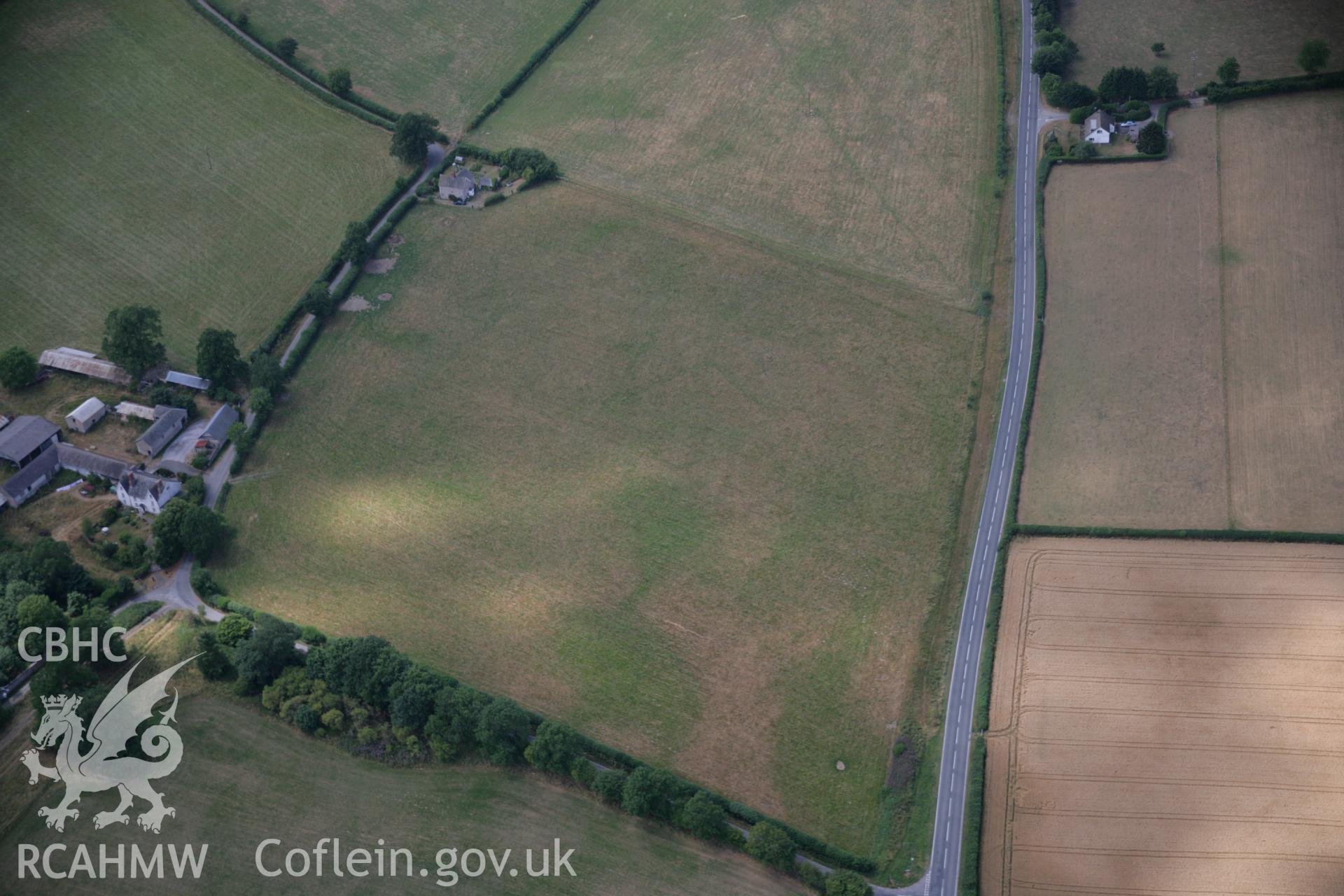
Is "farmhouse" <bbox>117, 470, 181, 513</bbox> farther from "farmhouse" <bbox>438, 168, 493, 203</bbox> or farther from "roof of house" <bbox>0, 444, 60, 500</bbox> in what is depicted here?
"farmhouse" <bbox>438, 168, 493, 203</bbox>

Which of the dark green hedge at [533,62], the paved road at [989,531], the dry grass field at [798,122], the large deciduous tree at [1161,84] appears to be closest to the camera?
the paved road at [989,531]

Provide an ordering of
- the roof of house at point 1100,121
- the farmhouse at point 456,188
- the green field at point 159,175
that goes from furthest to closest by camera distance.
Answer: the roof of house at point 1100,121, the farmhouse at point 456,188, the green field at point 159,175

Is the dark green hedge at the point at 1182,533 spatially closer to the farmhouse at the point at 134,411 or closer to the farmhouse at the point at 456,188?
the farmhouse at the point at 456,188

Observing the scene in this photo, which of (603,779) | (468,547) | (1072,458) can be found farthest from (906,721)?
(468,547)

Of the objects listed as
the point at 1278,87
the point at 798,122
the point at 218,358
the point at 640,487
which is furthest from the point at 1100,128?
the point at 218,358

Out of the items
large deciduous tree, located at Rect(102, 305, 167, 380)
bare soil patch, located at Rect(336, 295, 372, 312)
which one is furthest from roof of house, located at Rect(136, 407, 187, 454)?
bare soil patch, located at Rect(336, 295, 372, 312)

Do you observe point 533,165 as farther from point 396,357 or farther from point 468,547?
point 468,547

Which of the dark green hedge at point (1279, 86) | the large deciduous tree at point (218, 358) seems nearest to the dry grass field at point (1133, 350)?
the dark green hedge at point (1279, 86)
